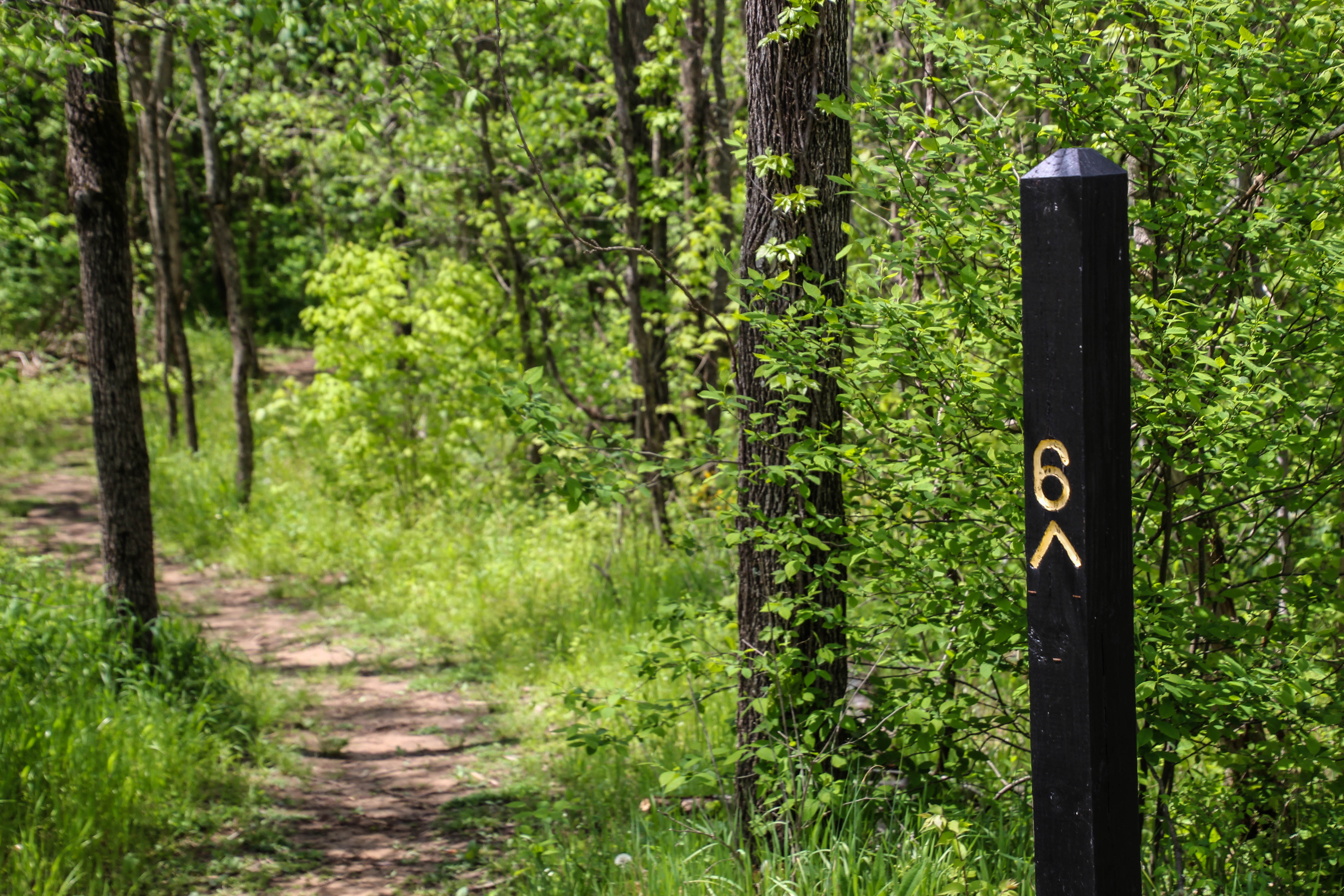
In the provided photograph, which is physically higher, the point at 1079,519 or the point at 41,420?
the point at 41,420

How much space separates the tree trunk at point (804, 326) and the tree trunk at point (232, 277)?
27.9 ft

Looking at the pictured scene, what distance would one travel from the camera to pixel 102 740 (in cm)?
428

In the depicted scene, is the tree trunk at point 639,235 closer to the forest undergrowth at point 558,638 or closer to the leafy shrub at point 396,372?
the forest undergrowth at point 558,638

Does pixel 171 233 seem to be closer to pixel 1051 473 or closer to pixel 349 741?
pixel 349 741

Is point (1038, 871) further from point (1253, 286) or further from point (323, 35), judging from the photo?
point (323, 35)

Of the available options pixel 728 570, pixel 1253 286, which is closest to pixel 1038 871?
pixel 728 570

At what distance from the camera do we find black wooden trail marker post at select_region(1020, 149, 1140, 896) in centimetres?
159

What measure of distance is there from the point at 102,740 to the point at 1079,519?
4.33 meters

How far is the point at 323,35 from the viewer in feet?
14.6

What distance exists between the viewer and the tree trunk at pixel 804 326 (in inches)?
133

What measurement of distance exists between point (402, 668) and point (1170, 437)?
19.4 ft

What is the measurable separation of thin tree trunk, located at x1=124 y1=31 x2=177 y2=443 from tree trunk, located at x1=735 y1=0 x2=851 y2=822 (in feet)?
30.7

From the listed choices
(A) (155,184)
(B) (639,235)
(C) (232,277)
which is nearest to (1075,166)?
(B) (639,235)

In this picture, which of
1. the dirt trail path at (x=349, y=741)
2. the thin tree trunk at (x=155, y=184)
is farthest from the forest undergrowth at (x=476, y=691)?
the thin tree trunk at (x=155, y=184)
